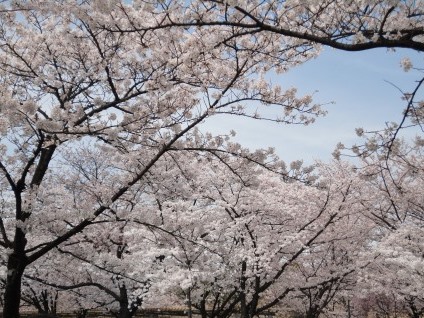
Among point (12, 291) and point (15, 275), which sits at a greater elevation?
point (15, 275)

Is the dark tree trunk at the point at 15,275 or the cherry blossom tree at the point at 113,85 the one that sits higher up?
the cherry blossom tree at the point at 113,85

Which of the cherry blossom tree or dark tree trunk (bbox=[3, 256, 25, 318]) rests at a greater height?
the cherry blossom tree

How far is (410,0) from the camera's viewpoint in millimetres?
4160

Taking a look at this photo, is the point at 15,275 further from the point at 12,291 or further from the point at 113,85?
the point at 113,85

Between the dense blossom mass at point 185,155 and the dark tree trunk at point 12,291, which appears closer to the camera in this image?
the dense blossom mass at point 185,155

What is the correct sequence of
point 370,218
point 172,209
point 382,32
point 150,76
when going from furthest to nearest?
point 370,218, point 172,209, point 150,76, point 382,32

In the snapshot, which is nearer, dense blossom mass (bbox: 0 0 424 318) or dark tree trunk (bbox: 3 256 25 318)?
dense blossom mass (bbox: 0 0 424 318)

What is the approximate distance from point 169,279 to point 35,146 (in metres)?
4.89

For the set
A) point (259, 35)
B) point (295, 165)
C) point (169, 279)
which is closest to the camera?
point (259, 35)

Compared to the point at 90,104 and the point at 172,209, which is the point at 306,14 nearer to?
the point at 90,104

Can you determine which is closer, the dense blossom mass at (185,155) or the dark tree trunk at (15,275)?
the dense blossom mass at (185,155)

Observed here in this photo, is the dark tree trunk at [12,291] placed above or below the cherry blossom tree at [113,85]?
below

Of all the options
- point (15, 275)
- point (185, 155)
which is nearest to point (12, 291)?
point (15, 275)

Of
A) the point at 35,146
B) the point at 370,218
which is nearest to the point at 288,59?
the point at 35,146
